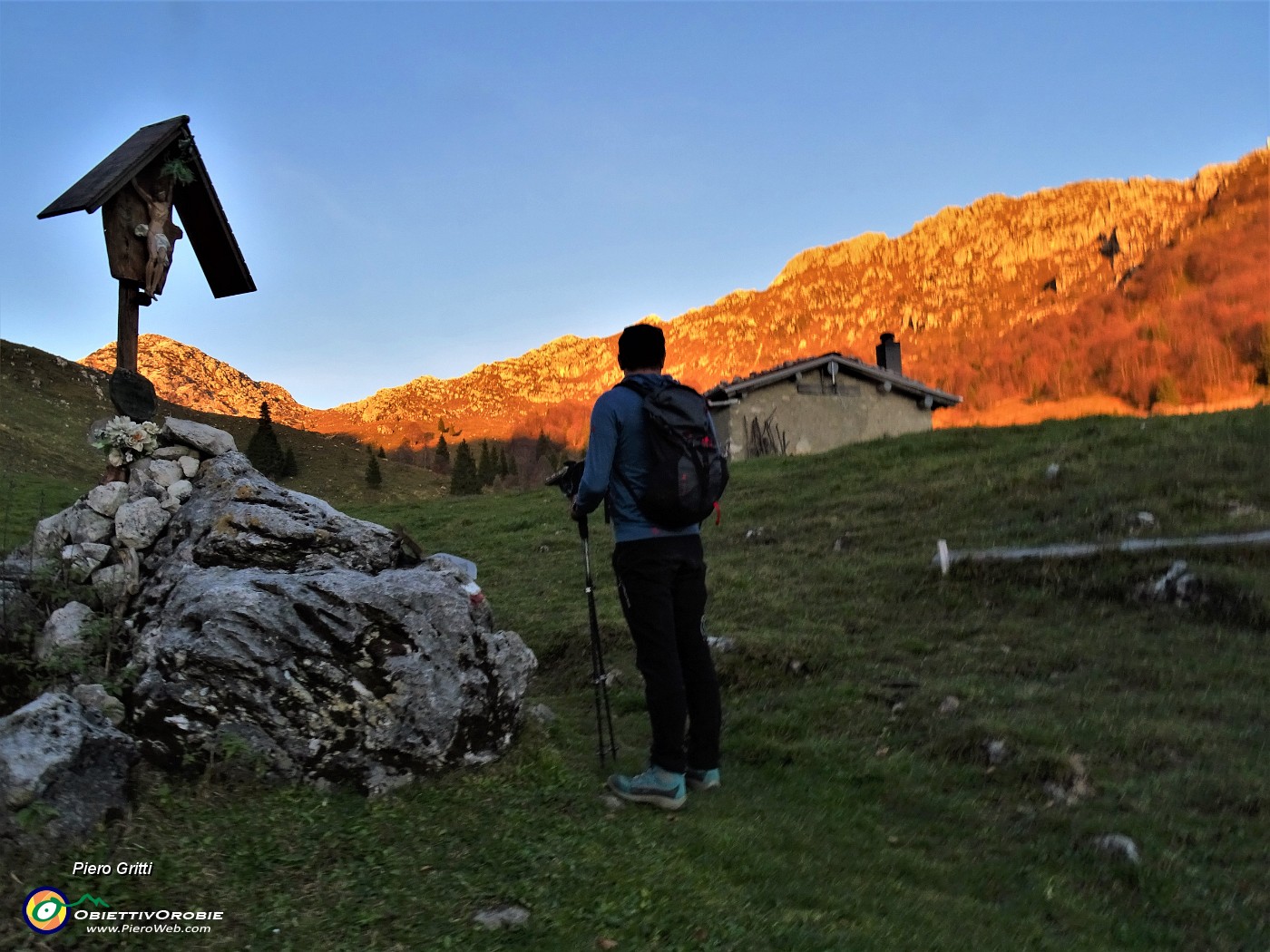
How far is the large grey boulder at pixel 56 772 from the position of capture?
3.38 metres

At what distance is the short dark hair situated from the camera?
16.4 feet

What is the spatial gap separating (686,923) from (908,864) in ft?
5.53

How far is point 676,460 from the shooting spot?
469 centimetres

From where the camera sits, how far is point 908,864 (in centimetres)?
446

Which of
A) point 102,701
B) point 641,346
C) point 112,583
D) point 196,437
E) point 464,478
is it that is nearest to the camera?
point 102,701

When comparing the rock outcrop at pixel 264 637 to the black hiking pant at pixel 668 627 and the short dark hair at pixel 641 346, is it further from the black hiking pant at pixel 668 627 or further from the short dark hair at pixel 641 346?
the short dark hair at pixel 641 346

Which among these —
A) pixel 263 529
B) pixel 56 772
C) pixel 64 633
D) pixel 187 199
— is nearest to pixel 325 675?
pixel 56 772

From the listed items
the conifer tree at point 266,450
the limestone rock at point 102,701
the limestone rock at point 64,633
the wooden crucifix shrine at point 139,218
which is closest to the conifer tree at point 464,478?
the conifer tree at point 266,450

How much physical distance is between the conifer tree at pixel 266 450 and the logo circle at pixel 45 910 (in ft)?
215

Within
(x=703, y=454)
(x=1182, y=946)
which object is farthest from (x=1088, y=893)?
(x=703, y=454)

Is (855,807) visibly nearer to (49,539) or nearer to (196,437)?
(196,437)

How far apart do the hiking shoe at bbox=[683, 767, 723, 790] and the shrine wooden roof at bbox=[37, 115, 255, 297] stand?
594cm

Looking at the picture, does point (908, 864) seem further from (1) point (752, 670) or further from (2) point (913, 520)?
(2) point (913, 520)

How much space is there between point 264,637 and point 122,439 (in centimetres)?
269
